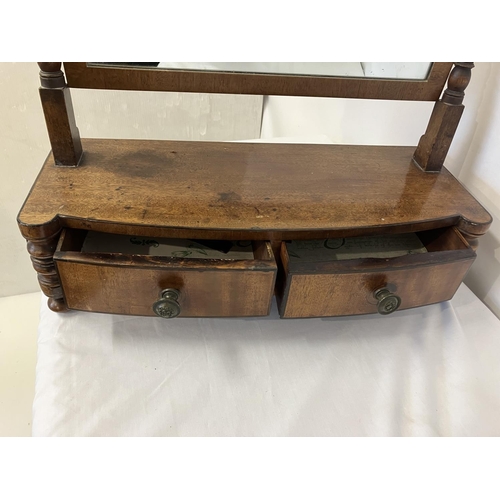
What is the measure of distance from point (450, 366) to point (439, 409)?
7cm

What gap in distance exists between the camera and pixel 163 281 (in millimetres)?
525

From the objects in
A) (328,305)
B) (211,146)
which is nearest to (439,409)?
(328,305)

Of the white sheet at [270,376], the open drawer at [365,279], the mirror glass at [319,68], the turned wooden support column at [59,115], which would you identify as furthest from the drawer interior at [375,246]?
the turned wooden support column at [59,115]

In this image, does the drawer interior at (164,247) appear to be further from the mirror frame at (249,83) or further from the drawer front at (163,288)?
the mirror frame at (249,83)

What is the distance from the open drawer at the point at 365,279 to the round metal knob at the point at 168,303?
13cm

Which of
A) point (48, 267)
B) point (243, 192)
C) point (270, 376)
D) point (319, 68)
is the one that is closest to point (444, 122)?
point (319, 68)

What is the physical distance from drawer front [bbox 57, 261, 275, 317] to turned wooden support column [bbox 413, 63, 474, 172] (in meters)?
0.34

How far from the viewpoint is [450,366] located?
612mm

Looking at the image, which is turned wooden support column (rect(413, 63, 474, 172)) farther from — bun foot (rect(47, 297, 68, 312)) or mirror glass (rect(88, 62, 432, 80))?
bun foot (rect(47, 297, 68, 312))

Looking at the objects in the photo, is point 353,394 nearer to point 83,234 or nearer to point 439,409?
point 439,409

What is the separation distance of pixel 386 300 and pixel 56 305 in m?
0.45

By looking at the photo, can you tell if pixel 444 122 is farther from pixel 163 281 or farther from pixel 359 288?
pixel 163 281

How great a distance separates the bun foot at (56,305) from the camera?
24.3 inches
